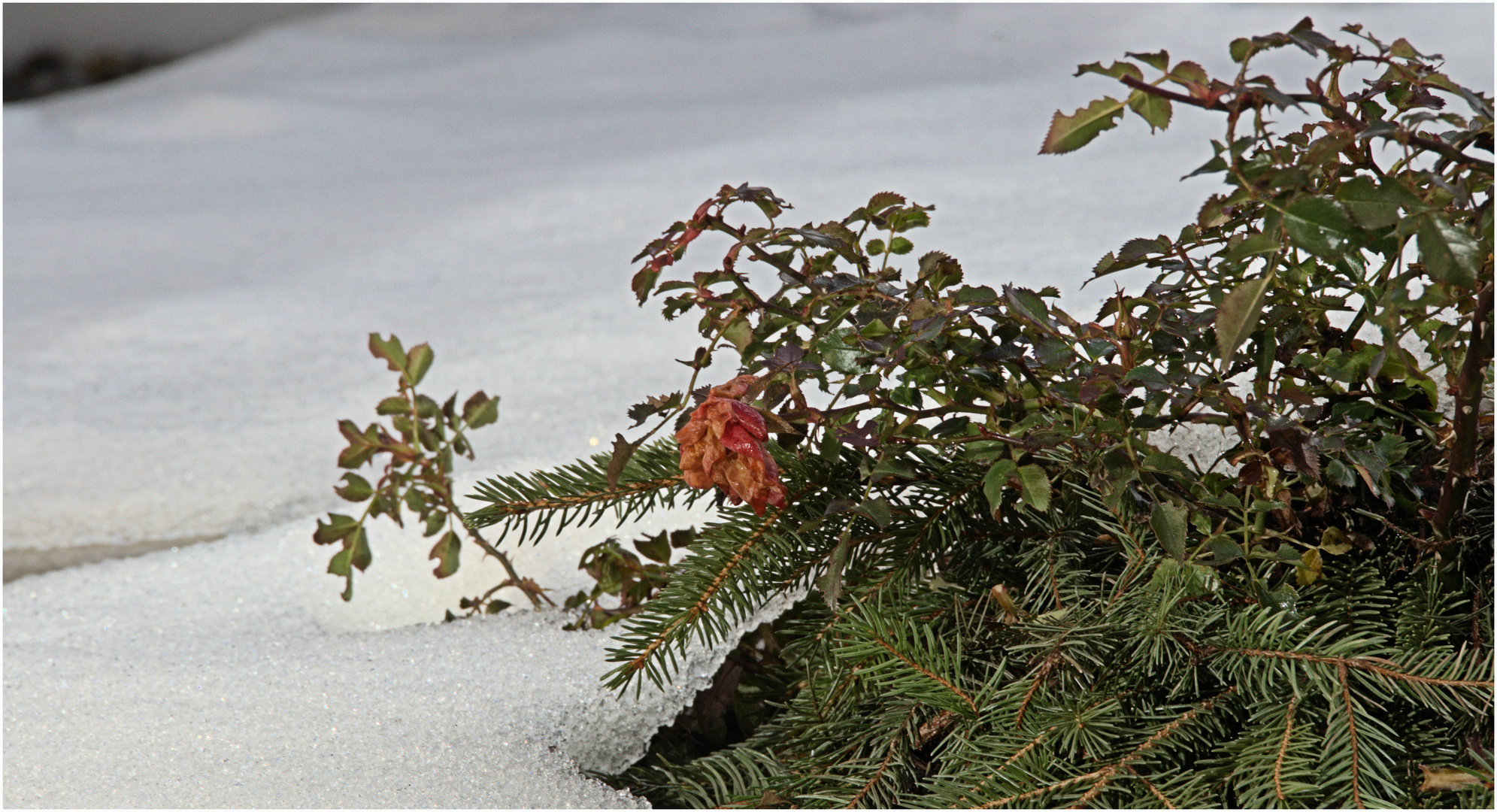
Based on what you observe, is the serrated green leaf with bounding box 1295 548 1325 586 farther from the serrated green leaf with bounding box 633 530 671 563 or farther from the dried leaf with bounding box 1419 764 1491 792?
the serrated green leaf with bounding box 633 530 671 563

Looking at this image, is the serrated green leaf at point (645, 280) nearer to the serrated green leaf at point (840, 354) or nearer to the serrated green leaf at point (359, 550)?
the serrated green leaf at point (840, 354)

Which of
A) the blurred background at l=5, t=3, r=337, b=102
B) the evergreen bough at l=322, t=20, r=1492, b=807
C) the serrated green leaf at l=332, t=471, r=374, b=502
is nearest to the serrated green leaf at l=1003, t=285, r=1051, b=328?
the evergreen bough at l=322, t=20, r=1492, b=807

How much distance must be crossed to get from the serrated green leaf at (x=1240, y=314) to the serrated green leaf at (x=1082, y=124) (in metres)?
0.06

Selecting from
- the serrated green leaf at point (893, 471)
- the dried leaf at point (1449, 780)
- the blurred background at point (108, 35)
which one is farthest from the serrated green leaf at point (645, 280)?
the blurred background at point (108, 35)

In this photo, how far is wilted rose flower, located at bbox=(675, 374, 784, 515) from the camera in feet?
1.35

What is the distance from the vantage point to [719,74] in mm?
2600

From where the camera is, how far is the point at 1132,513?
0.47m

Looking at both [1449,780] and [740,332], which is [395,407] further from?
[1449,780]

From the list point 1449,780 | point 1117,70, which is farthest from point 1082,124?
point 1449,780

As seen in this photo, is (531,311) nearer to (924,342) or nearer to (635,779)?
(635,779)

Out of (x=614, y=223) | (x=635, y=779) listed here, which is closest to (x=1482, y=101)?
(x=635, y=779)

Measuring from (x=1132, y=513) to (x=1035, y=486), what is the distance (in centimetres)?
7

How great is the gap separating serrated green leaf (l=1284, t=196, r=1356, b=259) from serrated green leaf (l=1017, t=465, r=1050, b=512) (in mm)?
122

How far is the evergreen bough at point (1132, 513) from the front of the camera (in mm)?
393
